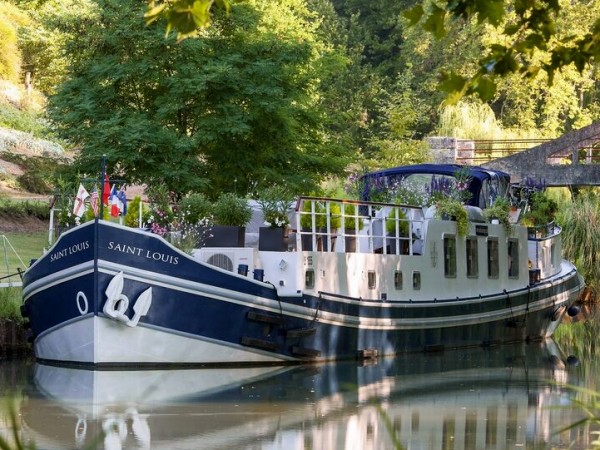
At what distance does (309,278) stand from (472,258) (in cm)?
513

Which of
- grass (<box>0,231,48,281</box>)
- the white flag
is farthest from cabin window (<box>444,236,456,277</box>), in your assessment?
grass (<box>0,231,48,281</box>)

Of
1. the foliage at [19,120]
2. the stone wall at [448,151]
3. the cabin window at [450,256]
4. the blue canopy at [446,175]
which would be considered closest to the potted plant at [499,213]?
the blue canopy at [446,175]

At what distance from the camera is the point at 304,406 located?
16.8 metres

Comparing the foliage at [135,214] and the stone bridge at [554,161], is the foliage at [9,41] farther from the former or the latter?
the foliage at [135,214]

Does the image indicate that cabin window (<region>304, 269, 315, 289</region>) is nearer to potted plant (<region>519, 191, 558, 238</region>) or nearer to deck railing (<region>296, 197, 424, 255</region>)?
deck railing (<region>296, 197, 424, 255</region>)

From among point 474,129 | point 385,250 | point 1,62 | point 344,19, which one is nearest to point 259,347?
point 385,250

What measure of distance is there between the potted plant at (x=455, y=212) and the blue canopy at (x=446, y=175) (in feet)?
3.08

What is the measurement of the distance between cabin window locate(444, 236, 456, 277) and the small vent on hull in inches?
203

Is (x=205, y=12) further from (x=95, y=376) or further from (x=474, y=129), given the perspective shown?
(x=474, y=129)

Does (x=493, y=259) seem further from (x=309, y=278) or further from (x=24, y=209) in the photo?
(x=24, y=209)

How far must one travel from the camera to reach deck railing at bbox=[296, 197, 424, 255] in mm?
22391

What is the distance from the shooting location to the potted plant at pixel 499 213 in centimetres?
2662

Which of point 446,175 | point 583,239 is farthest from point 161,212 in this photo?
point 583,239

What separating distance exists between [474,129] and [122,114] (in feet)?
70.4
